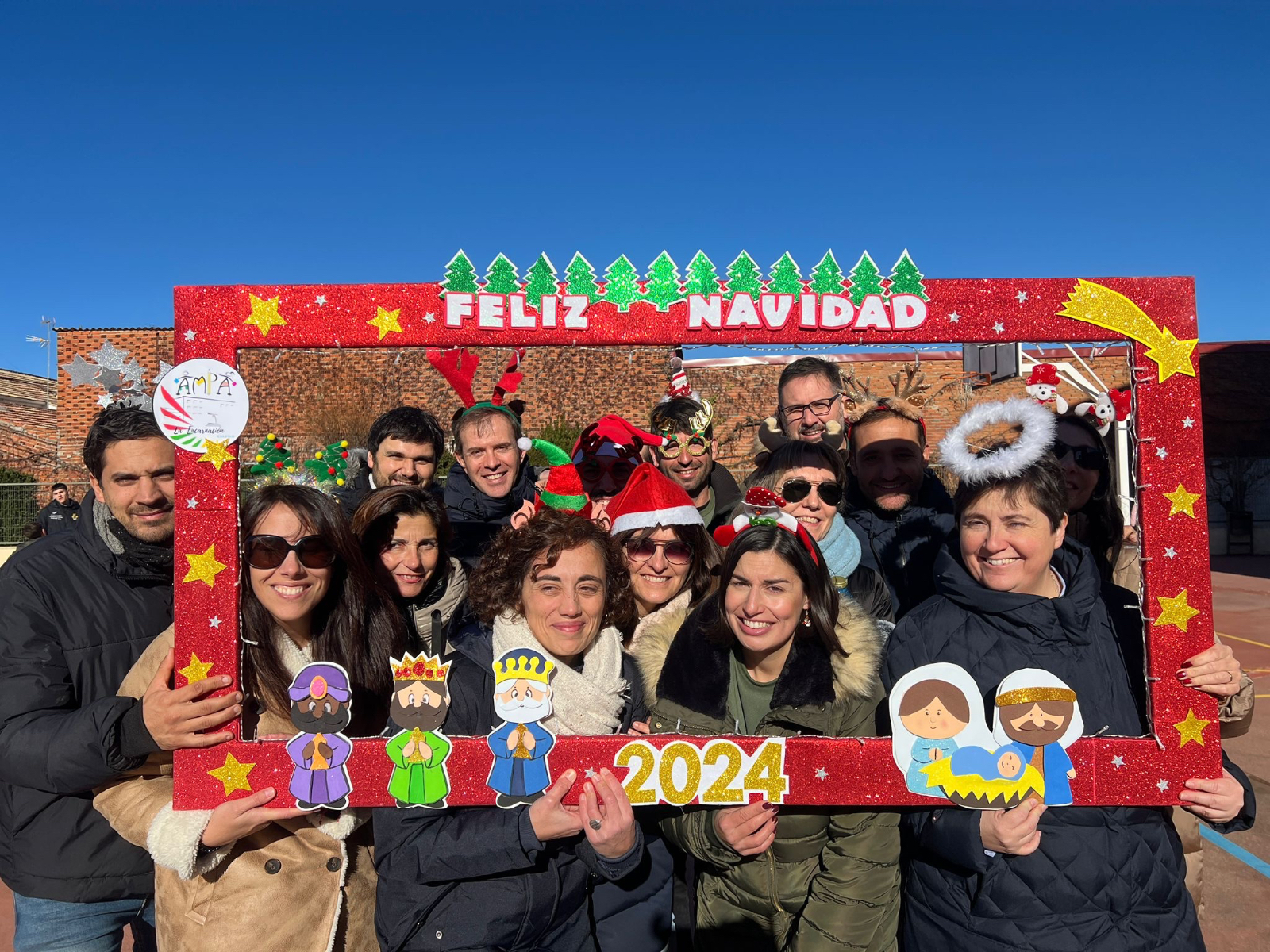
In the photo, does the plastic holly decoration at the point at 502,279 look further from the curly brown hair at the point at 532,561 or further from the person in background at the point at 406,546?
the person in background at the point at 406,546

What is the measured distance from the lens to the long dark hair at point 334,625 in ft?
8.37

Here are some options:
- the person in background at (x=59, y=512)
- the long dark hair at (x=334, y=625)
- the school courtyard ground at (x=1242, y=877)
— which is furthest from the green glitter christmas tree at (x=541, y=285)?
the person in background at (x=59, y=512)

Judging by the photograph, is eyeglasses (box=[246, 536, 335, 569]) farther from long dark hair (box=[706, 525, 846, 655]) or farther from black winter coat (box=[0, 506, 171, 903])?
long dark hair (box=[706, 525, 846, 655])

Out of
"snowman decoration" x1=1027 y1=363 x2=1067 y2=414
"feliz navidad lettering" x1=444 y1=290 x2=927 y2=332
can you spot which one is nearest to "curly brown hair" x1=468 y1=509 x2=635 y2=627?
"feliz navidad lettering" x1=444 y1=290 x2=927 y2=332

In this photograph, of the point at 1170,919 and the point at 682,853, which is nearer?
the point at 1170,919

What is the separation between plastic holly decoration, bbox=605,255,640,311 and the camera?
8.18ft

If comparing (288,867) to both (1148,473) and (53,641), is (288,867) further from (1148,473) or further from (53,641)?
(1148,473)

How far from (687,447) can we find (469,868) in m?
2.58

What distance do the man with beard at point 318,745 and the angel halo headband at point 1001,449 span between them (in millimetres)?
2007

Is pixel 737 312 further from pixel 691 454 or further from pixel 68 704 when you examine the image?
pixel 68 704

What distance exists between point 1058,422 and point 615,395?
785 inches

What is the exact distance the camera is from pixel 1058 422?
11.7 feet

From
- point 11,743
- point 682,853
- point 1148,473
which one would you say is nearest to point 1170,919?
point 1148,473

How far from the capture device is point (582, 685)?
260 cm
